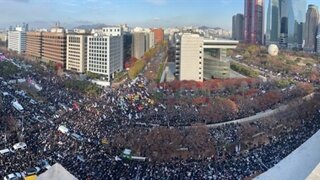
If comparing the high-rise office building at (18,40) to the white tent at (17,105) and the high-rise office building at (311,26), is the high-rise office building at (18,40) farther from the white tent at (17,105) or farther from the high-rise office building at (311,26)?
the high-rise office building at (311,26)

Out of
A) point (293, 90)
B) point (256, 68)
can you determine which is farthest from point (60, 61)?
point (293, 90)

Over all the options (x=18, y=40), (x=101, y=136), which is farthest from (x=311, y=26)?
(x=101, y=136)

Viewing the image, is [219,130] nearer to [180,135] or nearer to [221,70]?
Result: [180,135]

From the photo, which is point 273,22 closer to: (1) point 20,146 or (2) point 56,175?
(1) point 20,146

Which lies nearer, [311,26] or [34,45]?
[34,45]

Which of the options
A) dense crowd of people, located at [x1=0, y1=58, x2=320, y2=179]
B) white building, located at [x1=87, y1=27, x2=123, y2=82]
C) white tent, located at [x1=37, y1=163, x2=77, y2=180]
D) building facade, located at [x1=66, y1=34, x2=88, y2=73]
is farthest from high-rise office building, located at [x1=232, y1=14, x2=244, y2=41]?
white tent, located at [x1=37, y1=163, x2=77, y2=180]

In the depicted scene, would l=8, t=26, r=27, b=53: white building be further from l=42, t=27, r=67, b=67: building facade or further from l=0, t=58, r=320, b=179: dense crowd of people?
l=0, t=58, r=320, b=179: dense crowd of people
